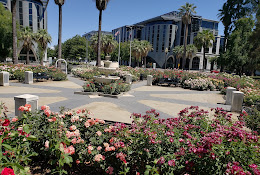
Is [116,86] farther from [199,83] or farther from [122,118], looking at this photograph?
[199,83]

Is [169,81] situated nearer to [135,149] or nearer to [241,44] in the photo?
[135,149]

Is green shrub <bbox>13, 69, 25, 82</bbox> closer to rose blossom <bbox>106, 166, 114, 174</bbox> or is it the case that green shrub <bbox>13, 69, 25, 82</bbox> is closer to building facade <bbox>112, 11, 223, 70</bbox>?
rose blossom <bbox>106, 166, 114, 174</bbox>

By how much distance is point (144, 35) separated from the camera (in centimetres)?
7362

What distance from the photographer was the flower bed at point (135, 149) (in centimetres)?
271

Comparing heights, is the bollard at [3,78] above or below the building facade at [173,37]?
below

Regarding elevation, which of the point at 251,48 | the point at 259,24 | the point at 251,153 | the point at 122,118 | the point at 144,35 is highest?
the point at 144,35

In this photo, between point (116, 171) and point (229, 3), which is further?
point (229, 3)

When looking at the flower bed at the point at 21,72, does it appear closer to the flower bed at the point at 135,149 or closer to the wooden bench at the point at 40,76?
the wooden bench at the point at 40,76

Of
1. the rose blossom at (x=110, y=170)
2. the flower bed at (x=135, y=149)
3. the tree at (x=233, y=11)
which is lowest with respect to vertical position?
the rose blossom at (x=110, y=170)

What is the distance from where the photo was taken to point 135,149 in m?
3.31

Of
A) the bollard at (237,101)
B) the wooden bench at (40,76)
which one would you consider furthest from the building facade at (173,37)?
the bollard at (237,101)

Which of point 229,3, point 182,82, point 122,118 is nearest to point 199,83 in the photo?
point 182,82

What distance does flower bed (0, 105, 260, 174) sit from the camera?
2.71 meters

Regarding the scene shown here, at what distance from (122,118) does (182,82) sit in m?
12.2
